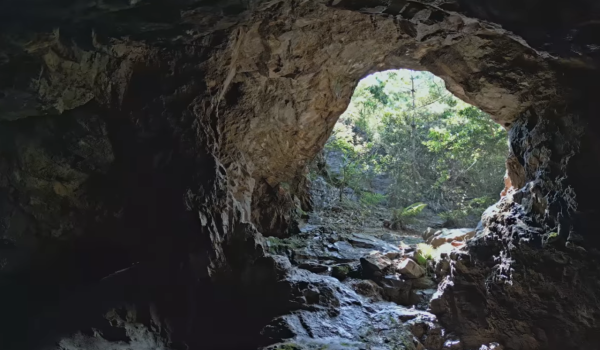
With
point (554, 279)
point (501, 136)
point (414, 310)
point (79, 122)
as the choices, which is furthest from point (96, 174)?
point (501, 136)

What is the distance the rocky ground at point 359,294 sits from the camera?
641cm

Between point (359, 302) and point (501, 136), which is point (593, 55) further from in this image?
point (501, 136)

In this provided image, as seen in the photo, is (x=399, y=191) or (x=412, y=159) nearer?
(x=412, y=159)

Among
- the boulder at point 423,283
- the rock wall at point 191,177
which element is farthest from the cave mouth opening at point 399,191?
the rock wall at point 191,177

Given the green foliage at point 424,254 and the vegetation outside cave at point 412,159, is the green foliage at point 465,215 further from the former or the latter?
the green foliage at point 424,254

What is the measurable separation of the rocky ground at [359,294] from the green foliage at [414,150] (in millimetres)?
3932

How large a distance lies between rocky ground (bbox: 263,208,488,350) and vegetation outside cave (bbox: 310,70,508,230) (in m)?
3.13

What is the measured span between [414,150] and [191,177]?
10930mm

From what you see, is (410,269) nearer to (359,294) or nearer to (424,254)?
(424,254)

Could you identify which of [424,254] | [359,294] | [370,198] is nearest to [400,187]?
[370,198]

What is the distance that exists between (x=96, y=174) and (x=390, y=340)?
5.28 m

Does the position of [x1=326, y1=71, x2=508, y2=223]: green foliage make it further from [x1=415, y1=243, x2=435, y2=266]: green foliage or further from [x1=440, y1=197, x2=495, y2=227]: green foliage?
[x1=415, y1=243, x2=435, y2=266]: green foliage

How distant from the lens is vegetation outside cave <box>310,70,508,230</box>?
12852mm

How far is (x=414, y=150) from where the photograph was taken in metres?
15.5
